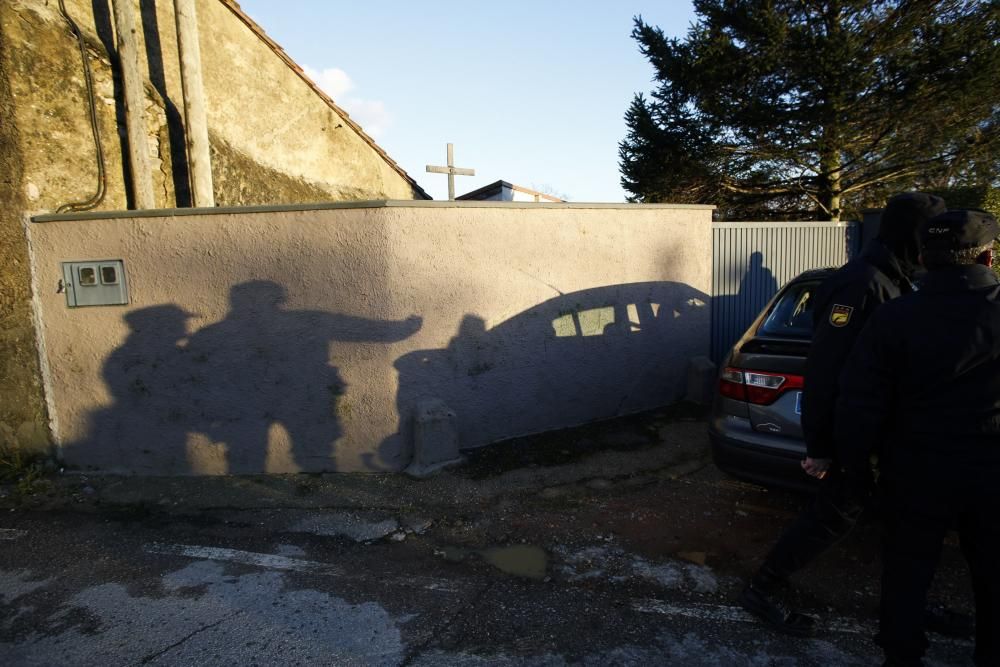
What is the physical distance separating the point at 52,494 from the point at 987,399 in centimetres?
587

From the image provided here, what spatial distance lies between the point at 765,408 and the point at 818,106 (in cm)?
1003

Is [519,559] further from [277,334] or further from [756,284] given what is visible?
[756,284]

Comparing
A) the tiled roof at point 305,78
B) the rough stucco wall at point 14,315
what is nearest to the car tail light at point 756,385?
the rough stucco wall at point 14,315

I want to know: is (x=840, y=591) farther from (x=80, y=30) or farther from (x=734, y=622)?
(x=80, y=30)

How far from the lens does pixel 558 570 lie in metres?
3.24

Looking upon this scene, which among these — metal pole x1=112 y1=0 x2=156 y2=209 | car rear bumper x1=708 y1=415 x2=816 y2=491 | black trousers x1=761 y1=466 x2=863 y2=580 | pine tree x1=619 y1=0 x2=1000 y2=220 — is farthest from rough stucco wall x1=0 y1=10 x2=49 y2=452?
pine tree x1=619 y1=0 x2=1000 y2=220

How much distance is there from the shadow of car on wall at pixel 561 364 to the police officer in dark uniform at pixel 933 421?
10.5 feet

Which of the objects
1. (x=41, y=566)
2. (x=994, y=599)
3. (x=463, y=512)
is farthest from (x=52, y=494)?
(x=994, y=599)

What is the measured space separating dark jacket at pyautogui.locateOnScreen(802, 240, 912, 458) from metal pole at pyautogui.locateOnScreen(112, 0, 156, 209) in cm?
566

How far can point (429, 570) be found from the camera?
3297mm

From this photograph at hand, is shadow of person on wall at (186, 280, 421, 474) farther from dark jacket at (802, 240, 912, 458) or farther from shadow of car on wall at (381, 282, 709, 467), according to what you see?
dark jacket at (802, 240, 912, 458)

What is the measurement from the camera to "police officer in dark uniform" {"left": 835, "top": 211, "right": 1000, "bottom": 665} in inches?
77.7

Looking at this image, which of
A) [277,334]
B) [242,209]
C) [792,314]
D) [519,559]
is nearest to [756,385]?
[792,314]

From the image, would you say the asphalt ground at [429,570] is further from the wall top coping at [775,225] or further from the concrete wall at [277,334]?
the wall top coping at [775,225]
